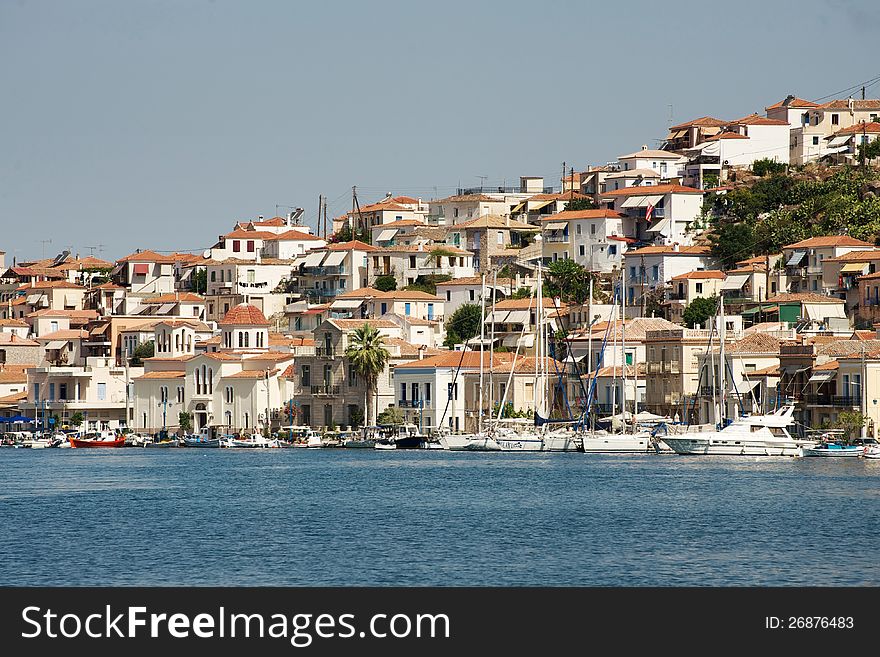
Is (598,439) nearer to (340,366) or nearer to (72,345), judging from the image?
(340,366)

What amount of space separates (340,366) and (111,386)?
24.8 metres

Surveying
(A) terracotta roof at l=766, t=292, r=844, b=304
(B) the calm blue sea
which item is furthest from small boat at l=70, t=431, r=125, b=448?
(A) terracotta roof at l=766, t=292, r=844, b=304

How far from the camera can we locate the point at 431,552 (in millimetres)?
49094

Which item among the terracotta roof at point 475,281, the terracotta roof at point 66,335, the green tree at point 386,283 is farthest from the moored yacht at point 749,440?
the terracotta roof at point 66,335

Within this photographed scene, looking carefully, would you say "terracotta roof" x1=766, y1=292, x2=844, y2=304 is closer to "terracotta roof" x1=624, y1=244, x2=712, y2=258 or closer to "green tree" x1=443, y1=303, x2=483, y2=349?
"terracotta roof" x1=624, y1=244, x2=712, y2=258

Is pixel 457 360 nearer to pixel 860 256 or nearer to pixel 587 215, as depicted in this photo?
pixel 860 256

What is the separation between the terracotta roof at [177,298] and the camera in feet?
483

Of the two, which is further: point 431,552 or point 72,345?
point 72,345

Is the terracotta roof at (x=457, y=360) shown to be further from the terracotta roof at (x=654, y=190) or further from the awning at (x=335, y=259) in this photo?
the awning at (x=335, y=259)

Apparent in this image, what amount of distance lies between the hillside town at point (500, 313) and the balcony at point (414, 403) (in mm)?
204

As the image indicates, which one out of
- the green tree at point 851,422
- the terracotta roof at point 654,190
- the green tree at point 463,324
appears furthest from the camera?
the terracotta roof at point 654,190

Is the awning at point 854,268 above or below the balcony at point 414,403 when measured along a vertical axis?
above

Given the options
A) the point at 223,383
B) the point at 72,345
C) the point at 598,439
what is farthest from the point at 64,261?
the point at 598,439

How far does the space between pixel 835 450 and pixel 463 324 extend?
45498 mm
